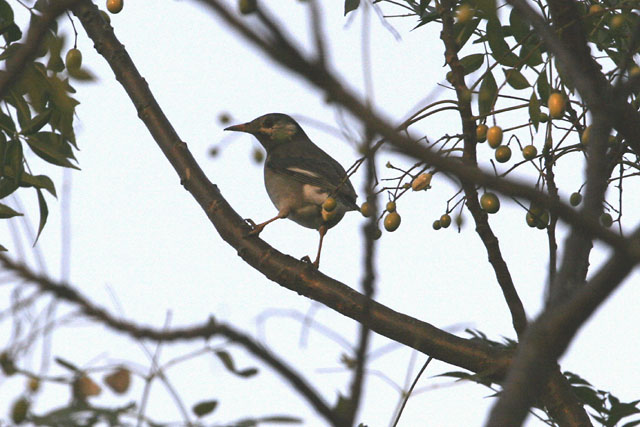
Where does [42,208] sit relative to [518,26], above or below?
below

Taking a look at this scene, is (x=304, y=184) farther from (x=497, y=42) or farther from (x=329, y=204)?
(x=497, y=42)

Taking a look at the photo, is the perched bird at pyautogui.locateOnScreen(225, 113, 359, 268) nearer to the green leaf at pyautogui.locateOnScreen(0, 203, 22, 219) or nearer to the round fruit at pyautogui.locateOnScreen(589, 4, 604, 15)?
the green leaf at pyautogui.locateOnScreen(0, 203, 22, 219)

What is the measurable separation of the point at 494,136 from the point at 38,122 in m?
2.06

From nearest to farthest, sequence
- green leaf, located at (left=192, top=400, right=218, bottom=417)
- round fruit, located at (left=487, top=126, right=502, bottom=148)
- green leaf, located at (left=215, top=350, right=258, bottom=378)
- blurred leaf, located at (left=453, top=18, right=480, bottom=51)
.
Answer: green leaf, located at (left=215, top=350, right=258, bottom=378), green leaf, located at (left=192, top=400, right=218, bottom=417), round fruit, located at (left=487, top=126, right=502, bottom=148), blurred leaf, located at (left=453, top=18, right=480, bottom=51)

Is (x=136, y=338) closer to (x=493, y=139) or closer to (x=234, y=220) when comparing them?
(x=493, y=139)

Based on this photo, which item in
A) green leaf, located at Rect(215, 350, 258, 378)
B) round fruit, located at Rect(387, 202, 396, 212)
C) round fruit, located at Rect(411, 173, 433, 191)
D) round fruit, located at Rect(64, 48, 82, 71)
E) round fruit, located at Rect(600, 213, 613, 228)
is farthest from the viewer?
round fruit, located at Rect(387, 202, 396, 212)

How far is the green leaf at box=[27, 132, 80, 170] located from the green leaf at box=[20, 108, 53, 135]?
284 millimetres

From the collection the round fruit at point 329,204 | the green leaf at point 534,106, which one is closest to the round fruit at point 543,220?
the green leaf at point 534,106

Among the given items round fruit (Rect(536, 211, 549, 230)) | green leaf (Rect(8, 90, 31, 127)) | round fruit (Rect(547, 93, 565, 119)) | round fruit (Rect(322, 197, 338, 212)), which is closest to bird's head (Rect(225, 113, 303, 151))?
round fruit (Rect(322, 197, 338, 212))

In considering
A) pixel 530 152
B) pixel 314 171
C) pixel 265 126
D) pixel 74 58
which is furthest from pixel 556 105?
pixel 265 126

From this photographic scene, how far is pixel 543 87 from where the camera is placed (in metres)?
3.70

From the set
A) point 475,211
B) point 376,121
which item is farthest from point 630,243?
point 475,211

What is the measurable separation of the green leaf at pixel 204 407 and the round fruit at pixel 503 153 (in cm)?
202

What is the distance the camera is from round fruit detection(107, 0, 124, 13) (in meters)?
4.40
